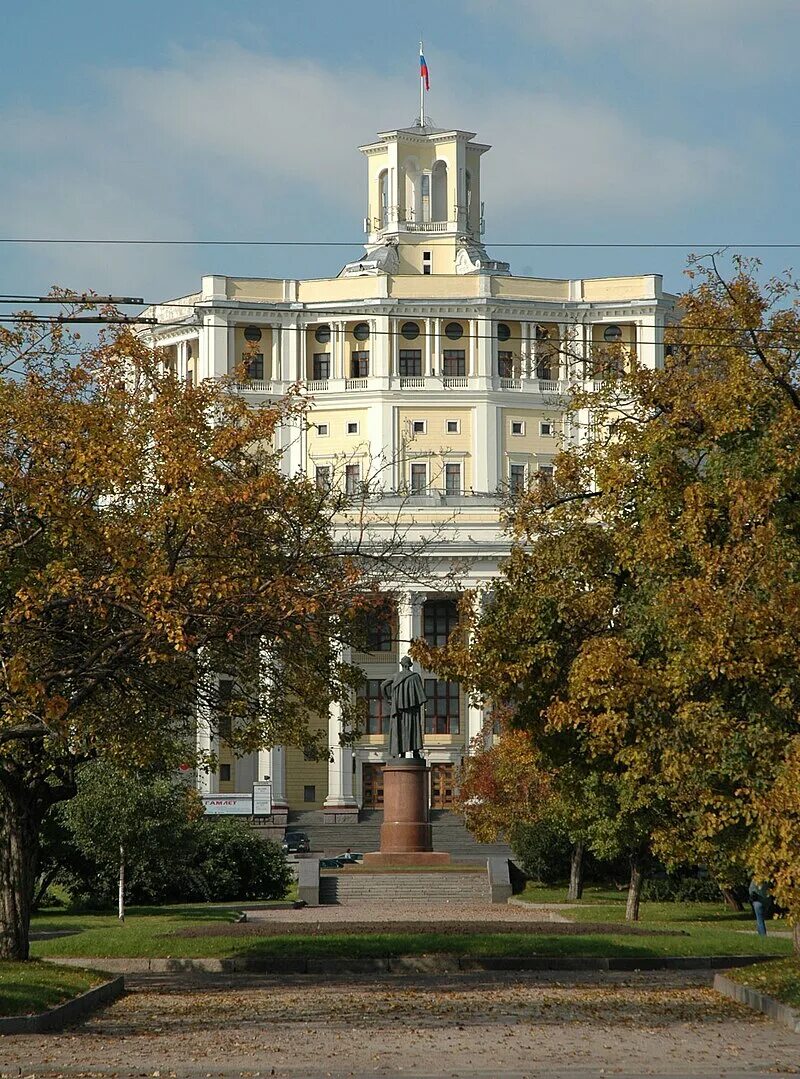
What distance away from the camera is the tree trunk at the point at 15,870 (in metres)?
22.3

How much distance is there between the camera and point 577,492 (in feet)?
79.5

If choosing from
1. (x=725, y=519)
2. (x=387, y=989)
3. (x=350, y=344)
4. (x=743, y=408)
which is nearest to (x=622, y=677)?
(x=725, y=519)

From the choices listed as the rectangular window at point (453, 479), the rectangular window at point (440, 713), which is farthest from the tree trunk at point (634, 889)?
the rectangular window at point (453, 479)

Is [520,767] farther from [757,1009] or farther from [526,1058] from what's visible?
[526,1058]

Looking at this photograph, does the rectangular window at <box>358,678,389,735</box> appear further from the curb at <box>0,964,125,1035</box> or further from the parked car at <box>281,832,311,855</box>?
the curb at <box>0,964,125,1035</box>

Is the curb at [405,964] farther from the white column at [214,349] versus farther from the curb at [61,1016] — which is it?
the white column at [214,349]

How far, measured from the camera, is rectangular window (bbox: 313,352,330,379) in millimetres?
104312

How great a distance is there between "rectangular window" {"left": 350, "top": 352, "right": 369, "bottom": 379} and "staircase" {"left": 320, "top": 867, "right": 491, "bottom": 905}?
59.9 meters

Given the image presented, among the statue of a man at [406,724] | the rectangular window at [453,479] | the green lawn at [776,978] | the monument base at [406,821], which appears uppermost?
the rectangular window at [453,479]

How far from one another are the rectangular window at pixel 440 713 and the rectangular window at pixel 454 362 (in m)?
19.9

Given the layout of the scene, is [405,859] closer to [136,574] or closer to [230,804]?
[230,804]

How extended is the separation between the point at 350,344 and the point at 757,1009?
86297mm

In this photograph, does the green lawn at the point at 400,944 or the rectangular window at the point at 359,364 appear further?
the rectangular window at the point at 359,364

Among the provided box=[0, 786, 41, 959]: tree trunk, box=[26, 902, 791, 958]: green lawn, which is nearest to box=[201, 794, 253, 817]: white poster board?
box=[26, 902, 791, 958]: green lawn
